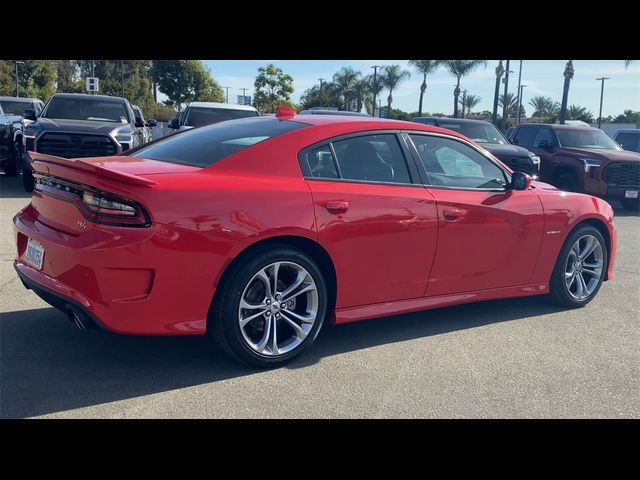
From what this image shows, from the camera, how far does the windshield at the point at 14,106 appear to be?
715 inches

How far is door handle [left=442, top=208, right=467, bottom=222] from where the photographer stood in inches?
186

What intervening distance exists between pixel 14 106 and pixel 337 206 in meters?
17.0

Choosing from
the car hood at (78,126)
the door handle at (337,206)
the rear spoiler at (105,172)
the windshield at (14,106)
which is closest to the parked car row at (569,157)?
the car hood at (78,126)

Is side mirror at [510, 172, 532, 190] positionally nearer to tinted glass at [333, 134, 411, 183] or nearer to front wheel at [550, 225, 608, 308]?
front wheel at [550, 225, 608, 308]

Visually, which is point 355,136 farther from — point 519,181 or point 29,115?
point 29,115

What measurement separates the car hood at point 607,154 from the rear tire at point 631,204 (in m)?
0.86

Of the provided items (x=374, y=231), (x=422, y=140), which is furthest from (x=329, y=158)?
(x=422, y=140)

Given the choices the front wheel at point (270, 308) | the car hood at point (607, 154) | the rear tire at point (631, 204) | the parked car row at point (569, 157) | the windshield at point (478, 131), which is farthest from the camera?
the windshield at point (478, 131)

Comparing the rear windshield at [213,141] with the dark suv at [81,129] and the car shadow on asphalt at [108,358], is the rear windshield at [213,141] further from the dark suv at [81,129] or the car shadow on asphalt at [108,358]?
the dark suv at [81,129]

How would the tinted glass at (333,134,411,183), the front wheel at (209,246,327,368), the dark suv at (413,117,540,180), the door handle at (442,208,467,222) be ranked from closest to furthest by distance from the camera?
the front wheel at (209,246,327,368), the tinted glass at (333,134,411,183), the door handle at (442,208,467,222), the dark suv at (413,117,540,180)

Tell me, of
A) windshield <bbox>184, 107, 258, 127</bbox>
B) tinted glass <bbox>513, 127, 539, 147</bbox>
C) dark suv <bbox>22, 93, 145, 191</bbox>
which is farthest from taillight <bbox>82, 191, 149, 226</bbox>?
tinted glass <bbox>513, 127, 539, 147</bbox>

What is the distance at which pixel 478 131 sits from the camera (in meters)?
14.6
